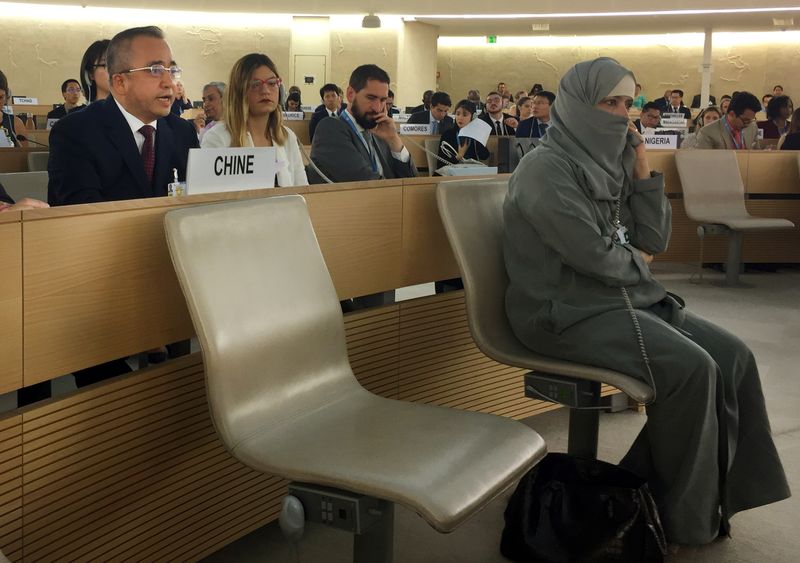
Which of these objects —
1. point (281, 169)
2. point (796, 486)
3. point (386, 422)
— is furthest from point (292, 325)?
point (796, 486)

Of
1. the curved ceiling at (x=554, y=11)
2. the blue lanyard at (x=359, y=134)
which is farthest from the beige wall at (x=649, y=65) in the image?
the blue lanyard at (x=359, y=134)

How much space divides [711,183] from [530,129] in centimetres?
253

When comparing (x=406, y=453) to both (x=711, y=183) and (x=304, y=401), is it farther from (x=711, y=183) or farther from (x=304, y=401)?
(x=711, y=183)

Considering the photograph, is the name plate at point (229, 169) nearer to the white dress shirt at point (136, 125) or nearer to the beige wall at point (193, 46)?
the white dress shirt at point (136, 125)

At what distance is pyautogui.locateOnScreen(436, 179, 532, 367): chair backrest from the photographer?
2.58 metres

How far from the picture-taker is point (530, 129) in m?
8.79

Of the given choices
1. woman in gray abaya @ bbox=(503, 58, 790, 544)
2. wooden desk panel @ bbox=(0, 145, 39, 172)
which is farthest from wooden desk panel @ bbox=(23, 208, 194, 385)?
wooden desk panel @ bbox=(0, 145, 39, 172)

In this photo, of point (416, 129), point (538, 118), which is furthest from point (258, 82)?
point (416, 129)

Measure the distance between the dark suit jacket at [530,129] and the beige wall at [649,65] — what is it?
12.1 meters

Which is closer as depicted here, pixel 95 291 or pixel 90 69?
pixel 95 291

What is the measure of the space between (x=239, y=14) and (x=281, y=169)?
654 inches

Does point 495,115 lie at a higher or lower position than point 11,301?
higher

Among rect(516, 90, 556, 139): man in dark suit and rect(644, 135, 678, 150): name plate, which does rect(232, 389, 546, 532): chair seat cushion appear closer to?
rect(644, 135, 678, 150): name plate

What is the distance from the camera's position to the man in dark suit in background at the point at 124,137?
2.55 metres
